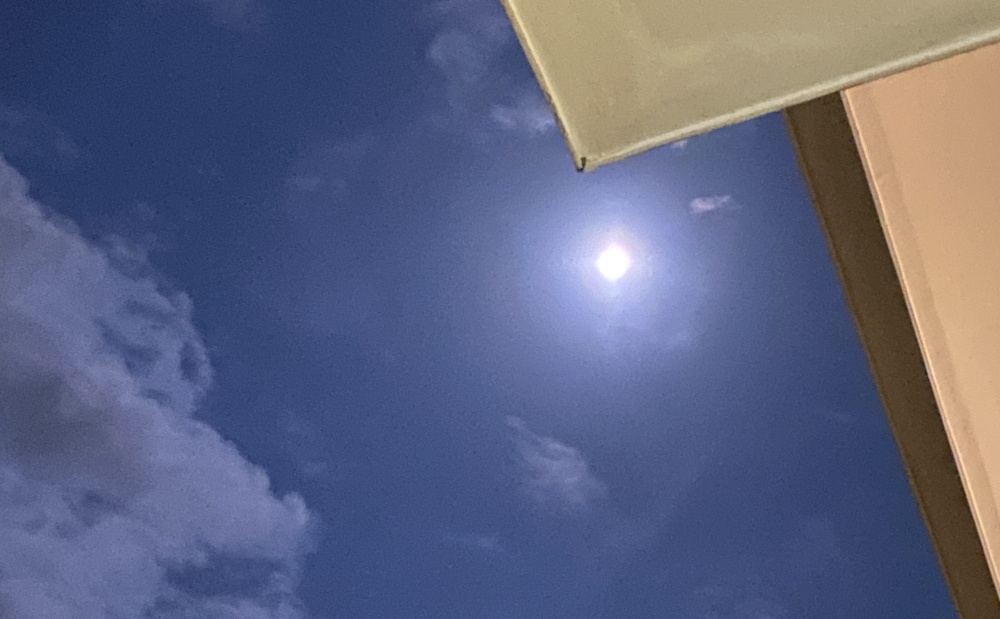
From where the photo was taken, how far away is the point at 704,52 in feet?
1.33

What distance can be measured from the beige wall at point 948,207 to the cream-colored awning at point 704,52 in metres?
0.20

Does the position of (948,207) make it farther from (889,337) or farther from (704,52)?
(704,52)

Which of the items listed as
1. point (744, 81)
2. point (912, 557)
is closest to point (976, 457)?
point (744, 81)

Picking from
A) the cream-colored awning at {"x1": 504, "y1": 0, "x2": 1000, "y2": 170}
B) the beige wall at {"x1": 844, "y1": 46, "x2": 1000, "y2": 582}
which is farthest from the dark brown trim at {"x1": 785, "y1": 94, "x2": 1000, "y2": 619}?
the cream-colored awning at {"x1": 504, "y1": 0, "x2": 1000, "y2": 170}

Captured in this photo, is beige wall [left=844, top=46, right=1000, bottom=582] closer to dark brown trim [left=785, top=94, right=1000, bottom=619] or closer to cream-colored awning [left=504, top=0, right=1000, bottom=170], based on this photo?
dark brown trim [left=785, top=94, right=1000, bottom=619]

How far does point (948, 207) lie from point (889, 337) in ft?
0.35

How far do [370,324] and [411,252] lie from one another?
7.9 inches

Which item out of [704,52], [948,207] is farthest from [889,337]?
[704,52]

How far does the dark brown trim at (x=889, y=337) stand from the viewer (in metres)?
0.62

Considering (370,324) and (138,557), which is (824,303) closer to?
(370,324)

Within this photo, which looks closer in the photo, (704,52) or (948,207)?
(704,52)

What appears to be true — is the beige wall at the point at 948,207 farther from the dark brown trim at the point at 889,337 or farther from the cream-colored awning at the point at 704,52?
the cream-colored awning at the point at 704,52

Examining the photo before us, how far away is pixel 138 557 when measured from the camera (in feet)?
8.00

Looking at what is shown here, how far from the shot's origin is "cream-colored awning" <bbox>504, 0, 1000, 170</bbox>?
0.39 m
